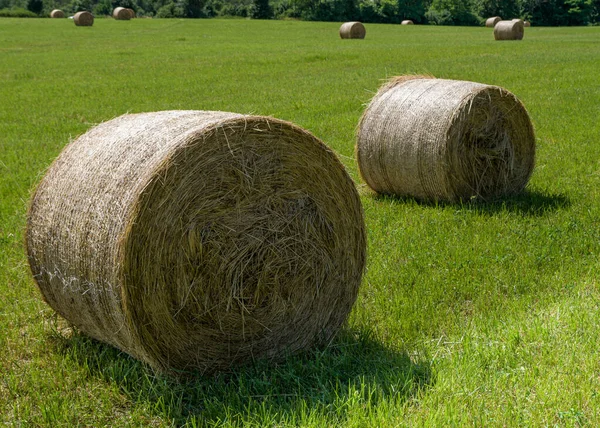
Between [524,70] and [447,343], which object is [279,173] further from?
[524,70]

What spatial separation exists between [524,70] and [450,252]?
17.9m

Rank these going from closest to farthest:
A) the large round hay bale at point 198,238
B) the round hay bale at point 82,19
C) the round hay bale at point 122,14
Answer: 1. the large round hay bale at point 198,238
2. the round hay bale at point 82,19
3. the round hay bale at point 122,14

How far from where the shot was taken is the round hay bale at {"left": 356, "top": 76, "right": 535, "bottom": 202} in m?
8.34

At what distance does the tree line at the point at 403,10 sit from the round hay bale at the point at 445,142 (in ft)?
221

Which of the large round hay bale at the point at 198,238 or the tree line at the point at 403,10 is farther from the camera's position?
the tree line at the point at 403,10

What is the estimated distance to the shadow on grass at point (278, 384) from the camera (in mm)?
4023

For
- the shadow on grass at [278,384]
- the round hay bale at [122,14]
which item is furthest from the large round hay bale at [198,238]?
the round hay bale at [122,14]

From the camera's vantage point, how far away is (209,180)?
14.7 ft

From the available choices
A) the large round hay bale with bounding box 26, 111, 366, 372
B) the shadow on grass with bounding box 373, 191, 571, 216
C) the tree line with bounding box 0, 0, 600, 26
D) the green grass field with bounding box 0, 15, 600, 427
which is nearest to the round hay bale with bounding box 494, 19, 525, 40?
the green grass field with bounding box 0, 15, 600, 427

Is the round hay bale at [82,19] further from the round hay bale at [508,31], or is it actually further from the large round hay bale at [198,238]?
the large round hay bale at [198,238]

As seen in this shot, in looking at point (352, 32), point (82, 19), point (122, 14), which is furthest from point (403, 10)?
point (82, 19)

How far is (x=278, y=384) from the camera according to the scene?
4.50 metres

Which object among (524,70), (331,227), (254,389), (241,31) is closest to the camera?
(254,389)

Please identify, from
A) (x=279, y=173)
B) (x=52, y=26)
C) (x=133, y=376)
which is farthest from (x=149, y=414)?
(x=52, y=26)
